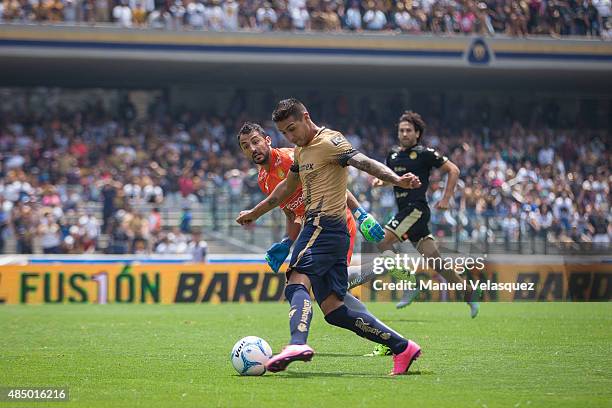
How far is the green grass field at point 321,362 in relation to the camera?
293 inches

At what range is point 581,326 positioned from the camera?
1349 centimetres

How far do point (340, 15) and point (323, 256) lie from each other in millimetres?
25075

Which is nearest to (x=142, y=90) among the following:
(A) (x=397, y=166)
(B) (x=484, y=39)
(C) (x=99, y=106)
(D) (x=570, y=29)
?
(C) (x=99, y=106)

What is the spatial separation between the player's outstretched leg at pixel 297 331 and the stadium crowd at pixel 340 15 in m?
23.8

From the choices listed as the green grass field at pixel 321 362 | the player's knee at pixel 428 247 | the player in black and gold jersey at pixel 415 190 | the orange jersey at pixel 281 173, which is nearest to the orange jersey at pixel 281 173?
the orange jersey at pixel 281 173

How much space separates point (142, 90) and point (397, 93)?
30.2 feet

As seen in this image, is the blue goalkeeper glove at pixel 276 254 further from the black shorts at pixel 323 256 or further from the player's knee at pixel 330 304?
the player's knee at pixel 330 304

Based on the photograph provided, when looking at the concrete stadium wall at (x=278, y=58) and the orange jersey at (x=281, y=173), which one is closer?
the orange jersey at (x=281, y=173)

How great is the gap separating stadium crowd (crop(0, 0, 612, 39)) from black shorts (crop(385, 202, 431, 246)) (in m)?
18.3

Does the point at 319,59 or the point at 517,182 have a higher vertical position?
the point at 319,59

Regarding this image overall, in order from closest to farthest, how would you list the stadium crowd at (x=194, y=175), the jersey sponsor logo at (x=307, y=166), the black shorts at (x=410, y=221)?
1. the jersey sponsor logo at (x=307, y=166)
2. the black shorts at (x=410, y=221)
3. the stadium crowd at (x=194, y=175)

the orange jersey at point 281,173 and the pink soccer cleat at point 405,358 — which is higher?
the orange jersey at point 281,173

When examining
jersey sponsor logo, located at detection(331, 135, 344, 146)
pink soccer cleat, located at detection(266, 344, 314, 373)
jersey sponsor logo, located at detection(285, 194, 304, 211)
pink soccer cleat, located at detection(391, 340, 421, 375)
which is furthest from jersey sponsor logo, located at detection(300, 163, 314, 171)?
jersey sponsor logo, located at detection(285, 194, 304, 211)

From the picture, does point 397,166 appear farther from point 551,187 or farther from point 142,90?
point 142,90
